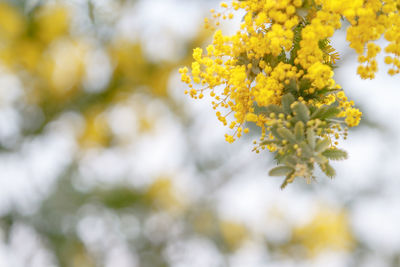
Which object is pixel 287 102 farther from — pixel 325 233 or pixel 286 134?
pixel 325 233

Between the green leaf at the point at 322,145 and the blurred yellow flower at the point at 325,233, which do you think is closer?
the green leaf at the point at 322,145

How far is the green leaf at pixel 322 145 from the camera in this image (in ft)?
4.16

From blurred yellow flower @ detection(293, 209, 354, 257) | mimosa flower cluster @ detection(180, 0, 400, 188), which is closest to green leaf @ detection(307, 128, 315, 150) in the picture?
mimosa flower cluster @ detection(180, 0, 400, 188)

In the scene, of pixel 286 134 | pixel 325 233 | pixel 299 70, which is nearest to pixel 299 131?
pixel 286 134

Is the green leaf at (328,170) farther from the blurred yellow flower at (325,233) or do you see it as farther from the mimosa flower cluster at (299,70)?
the blurred yellow flower at (325,233)

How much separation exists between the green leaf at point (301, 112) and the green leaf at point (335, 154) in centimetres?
11

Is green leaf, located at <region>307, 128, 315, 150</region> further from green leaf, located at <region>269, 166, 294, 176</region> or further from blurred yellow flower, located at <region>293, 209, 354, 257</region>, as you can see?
blurred yellow flower, located at <region>293, 209, 354, 257</region>

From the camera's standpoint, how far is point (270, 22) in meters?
1.36

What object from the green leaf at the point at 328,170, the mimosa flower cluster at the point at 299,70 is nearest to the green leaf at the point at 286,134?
the mimosa flower cluster at the point at 299,70

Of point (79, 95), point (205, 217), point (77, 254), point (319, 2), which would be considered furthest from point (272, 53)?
point (205, 217)

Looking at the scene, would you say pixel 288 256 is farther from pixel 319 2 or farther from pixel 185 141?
pixel 319 2

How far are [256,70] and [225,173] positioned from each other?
4.77 m

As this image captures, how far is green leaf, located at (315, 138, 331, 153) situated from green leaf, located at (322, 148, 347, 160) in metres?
0.04

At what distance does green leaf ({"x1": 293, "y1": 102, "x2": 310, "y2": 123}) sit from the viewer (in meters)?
1.29
